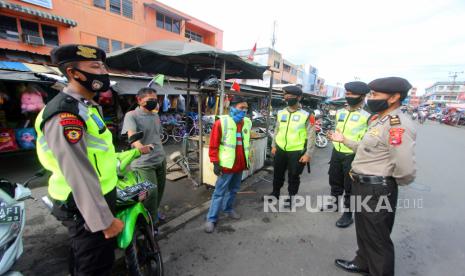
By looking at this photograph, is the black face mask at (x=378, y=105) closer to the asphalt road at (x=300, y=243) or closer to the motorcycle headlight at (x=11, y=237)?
the asphalt road at (x=300, y=243)

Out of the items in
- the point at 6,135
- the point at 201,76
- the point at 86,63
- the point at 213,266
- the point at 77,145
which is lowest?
the point at 213,266

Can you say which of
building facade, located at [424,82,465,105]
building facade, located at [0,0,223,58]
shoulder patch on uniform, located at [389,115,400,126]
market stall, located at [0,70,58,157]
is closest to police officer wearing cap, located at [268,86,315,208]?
shoulder patch on uniform, located at [389,115,400,126]

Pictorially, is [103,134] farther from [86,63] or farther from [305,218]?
[305,218]

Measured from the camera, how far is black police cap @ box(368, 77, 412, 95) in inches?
82.2

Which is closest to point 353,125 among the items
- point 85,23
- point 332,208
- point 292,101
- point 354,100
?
point 354,100

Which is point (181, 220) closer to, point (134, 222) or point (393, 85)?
point (134, 222)

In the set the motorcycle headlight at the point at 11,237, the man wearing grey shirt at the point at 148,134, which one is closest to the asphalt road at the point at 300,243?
the man wearing grey shirt at the point at 148,134

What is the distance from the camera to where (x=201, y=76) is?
652 centimetres

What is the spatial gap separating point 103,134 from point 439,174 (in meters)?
8.40

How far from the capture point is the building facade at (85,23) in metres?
9.39

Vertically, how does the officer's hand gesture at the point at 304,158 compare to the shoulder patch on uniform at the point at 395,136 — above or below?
below

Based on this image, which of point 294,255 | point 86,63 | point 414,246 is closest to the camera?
point 86,63

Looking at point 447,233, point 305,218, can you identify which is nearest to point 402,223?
point 447,233

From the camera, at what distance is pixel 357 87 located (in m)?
3.38
